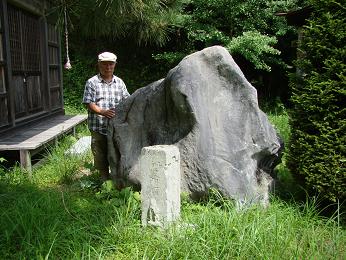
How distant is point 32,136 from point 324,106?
4.61m

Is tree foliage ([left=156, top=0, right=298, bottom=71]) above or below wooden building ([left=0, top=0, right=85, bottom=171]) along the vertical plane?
above

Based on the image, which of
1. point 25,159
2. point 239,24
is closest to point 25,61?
point 25,159

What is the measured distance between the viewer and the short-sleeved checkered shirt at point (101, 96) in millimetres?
4527

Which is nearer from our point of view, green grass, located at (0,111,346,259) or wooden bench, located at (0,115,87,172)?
green grass, located at (0,111,346,259)

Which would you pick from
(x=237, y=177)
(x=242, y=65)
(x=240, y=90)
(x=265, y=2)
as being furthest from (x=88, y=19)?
(x=242, y=65)

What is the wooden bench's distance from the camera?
5.23 meters

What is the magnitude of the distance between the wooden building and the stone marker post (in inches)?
105

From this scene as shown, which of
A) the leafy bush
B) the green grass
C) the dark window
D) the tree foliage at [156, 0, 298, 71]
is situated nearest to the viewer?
the green grass

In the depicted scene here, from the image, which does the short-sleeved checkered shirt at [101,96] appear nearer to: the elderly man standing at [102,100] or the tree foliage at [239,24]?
the elderly man standing at [102,100]

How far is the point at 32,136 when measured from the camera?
20.2ft

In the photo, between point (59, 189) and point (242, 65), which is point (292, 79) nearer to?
point (59, 189)

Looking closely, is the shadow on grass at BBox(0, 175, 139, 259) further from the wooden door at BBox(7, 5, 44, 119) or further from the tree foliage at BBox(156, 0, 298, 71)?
the tree foliage at BBox(156, 0, 298, 71)

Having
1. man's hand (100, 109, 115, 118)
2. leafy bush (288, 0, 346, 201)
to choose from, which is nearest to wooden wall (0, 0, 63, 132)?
man's hand (100, 109, 115, 118)

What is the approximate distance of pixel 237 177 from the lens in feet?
11.9
